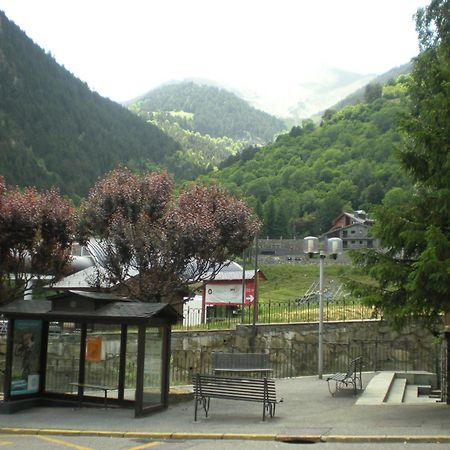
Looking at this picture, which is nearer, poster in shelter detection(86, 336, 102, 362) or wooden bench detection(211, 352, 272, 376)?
poster in shelter detection(86, 336, 102, 362)

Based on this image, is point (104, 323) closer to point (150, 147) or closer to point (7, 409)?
point (7, 409)

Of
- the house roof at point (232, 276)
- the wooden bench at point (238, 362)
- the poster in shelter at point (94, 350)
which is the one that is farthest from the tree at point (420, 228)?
the house roof at point (232, 276)

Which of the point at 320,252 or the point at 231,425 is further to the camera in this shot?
the point at 320,252

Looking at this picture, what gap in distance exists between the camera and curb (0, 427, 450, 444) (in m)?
11.3

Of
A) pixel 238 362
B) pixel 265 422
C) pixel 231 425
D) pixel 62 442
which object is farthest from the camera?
pixel 238 362

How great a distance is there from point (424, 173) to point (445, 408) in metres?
5.25

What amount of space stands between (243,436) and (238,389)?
6.30 ft

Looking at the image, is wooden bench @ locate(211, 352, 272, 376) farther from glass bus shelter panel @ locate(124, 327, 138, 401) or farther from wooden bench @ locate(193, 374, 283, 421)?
wooden bench @ locate(193, 374, 283, 421)

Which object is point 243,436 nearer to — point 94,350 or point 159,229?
point 94,350

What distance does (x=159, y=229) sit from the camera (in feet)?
74.3

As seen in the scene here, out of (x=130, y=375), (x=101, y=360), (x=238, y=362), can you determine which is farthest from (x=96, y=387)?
(x=238, y=362)

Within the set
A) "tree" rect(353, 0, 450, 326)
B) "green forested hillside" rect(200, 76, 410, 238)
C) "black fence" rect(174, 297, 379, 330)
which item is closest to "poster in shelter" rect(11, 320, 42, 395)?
"tree" rect(353, 0, 450, 326)

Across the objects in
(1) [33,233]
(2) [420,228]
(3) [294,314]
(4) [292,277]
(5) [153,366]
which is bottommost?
(5) [153,366]

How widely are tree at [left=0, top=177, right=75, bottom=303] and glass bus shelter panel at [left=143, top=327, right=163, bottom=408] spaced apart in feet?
25.6
